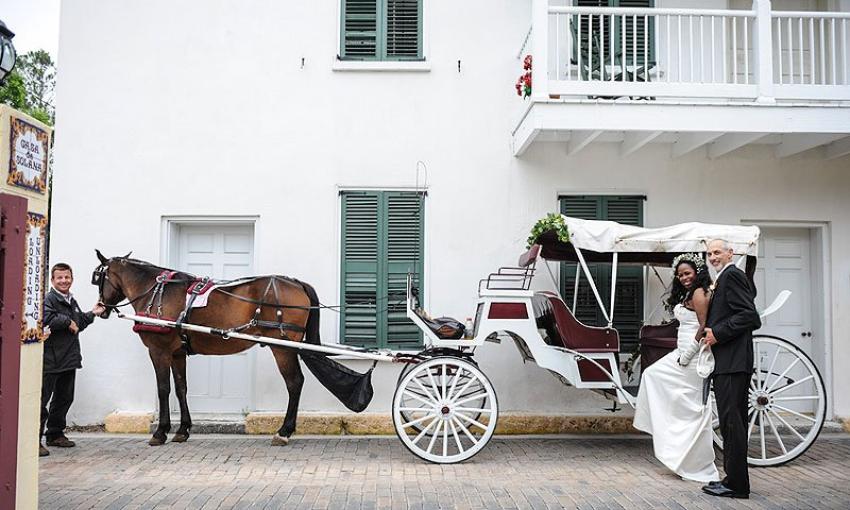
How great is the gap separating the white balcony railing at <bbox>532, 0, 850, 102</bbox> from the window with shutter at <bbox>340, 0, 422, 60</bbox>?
159 cm

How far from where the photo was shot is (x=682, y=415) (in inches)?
231

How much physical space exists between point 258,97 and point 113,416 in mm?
3903

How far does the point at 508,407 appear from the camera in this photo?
25.7 feet

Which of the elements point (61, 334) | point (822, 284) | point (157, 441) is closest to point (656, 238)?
point (822, 284)

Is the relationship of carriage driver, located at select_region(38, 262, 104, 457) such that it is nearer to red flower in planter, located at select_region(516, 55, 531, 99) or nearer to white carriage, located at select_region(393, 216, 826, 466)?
white carriage, located at select_region(393, 216, 826, 466)

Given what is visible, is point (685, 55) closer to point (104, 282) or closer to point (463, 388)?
point (463, 388)

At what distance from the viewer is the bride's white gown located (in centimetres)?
576

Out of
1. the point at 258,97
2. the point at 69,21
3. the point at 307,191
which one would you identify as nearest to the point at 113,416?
the point at 307,191

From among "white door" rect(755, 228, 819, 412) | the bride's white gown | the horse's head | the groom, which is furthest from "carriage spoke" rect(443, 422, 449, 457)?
"white door" rect(755, 228, 819, 412)

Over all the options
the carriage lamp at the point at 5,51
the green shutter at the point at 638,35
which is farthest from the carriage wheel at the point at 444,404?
the green shutter at the point at 638,35

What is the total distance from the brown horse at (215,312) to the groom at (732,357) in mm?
3733

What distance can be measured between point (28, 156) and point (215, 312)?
3066mm

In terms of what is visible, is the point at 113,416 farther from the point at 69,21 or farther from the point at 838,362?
the point at 838,362

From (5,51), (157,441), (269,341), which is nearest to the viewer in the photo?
(5,51)
